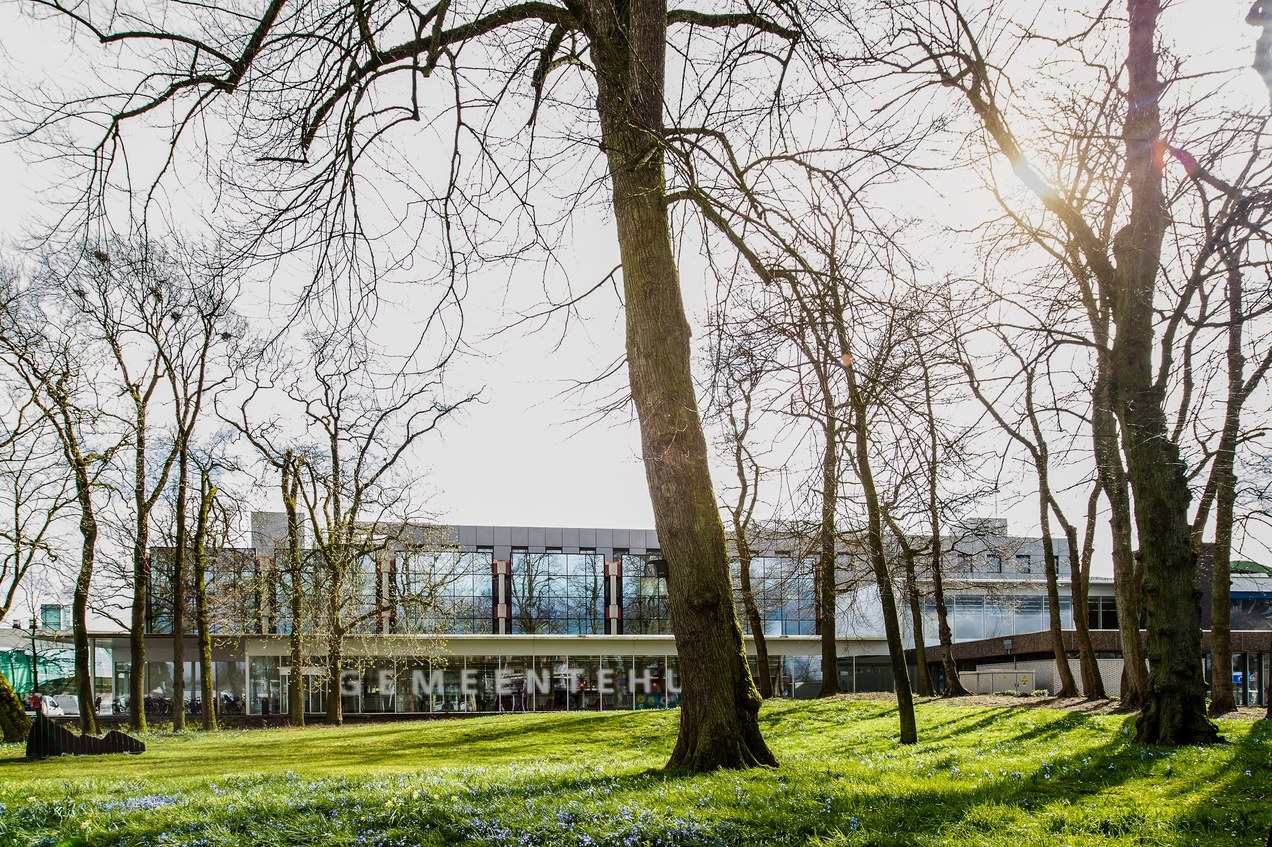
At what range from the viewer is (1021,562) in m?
51.0

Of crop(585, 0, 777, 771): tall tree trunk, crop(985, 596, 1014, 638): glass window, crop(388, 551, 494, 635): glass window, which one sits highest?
crop(585, 0, 777, 771): tall tree trunk

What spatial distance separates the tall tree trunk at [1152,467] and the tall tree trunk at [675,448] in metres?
5.28

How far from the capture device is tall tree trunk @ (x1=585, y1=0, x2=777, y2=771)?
8219 millimetres

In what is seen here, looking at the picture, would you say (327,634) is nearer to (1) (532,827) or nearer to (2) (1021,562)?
(1) (532,827)

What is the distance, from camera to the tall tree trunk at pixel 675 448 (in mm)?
8219

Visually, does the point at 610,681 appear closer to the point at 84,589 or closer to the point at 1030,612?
the point at 1030,612

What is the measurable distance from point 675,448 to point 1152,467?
20.2 feet

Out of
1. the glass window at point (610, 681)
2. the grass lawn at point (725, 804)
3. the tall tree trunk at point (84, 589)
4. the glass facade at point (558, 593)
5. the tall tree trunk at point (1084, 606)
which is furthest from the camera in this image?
the glass facade at point (558, 593)

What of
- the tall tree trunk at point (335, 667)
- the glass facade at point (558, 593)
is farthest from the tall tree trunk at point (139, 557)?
the glass facade at point (558, 593)

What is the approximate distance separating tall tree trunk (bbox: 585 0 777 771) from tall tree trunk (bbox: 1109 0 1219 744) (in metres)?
5.28

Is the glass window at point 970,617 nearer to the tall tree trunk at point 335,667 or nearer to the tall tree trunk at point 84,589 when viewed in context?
the tall tree trunk at point 335,667

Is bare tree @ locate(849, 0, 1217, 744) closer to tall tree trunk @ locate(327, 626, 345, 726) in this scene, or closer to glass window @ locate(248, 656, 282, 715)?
tall tree trunk @ locate(327, 626, 345, 726)

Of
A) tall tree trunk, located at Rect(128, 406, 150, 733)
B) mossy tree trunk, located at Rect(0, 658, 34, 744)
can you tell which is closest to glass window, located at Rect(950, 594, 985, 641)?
tall tree trunk, located at Rect(128, 406, 150, 733)

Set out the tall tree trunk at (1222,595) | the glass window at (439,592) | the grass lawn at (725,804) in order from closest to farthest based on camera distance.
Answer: the grass lawn at (725,804) → the tall tree trunk at (1222,595) → the glass window at (439,592)
